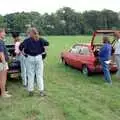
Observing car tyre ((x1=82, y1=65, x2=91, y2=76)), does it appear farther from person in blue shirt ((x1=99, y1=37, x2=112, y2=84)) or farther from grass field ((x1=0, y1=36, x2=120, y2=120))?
person in blue shirt ((x1=99, y1=37, x2=112, y2=84))

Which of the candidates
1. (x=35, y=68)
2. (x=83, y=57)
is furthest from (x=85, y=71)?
(x=35, y=68)

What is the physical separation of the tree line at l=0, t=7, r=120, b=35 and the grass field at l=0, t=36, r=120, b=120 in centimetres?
7160

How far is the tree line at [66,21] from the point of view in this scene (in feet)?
281

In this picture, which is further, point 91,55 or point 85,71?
point 85,71

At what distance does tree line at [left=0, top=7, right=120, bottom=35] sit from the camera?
281 feet

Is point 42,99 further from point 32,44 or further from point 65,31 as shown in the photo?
point 65,31

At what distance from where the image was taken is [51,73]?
1455 centimetres

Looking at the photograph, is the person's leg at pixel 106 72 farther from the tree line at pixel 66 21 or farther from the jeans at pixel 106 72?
the tree line at pixel 66 21

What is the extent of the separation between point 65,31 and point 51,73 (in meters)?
76.1

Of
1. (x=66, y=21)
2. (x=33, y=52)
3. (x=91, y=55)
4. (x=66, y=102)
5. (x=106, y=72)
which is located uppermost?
(x=66, y=21)

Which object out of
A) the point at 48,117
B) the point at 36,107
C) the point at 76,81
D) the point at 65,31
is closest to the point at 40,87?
the point at 36,107

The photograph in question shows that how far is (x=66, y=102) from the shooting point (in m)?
8.62

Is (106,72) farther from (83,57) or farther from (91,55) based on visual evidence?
(83,57)

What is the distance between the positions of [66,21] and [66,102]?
85.9 m
